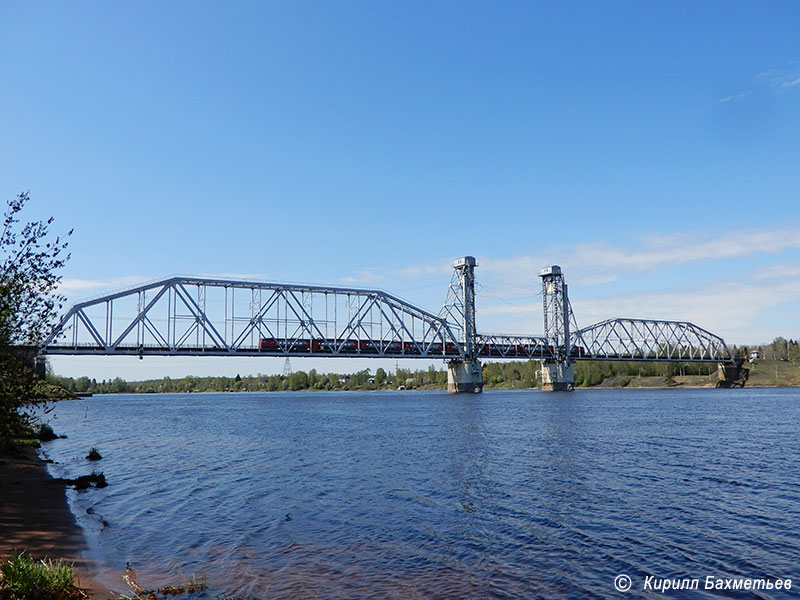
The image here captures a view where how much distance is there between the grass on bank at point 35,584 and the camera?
1037 cm

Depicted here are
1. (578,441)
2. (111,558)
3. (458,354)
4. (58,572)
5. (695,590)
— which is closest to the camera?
(58,572)

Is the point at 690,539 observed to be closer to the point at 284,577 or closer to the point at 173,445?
the point at 284,577

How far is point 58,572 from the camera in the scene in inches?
454

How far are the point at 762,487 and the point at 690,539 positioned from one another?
403 inches

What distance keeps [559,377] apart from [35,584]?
176 metres

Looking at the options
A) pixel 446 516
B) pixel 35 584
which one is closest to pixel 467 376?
pixel 446 516

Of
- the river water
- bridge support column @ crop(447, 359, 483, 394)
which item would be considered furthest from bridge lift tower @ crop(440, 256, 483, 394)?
the river water

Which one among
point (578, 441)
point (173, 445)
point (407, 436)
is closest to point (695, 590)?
point (578, 441)

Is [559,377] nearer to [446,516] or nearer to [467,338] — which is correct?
[467,338]

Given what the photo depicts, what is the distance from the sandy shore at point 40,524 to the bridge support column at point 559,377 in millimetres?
162824

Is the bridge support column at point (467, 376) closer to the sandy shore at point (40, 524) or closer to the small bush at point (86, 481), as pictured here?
the small bush at point (86, 481)

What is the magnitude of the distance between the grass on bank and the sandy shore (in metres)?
0.81

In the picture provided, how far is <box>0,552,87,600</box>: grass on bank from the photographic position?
1037cm

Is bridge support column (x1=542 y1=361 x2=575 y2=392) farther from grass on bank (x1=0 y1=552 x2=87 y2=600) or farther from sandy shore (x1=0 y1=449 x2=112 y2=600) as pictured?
grass on bank (x1=0 y1=552 x2=87 y2=600)
